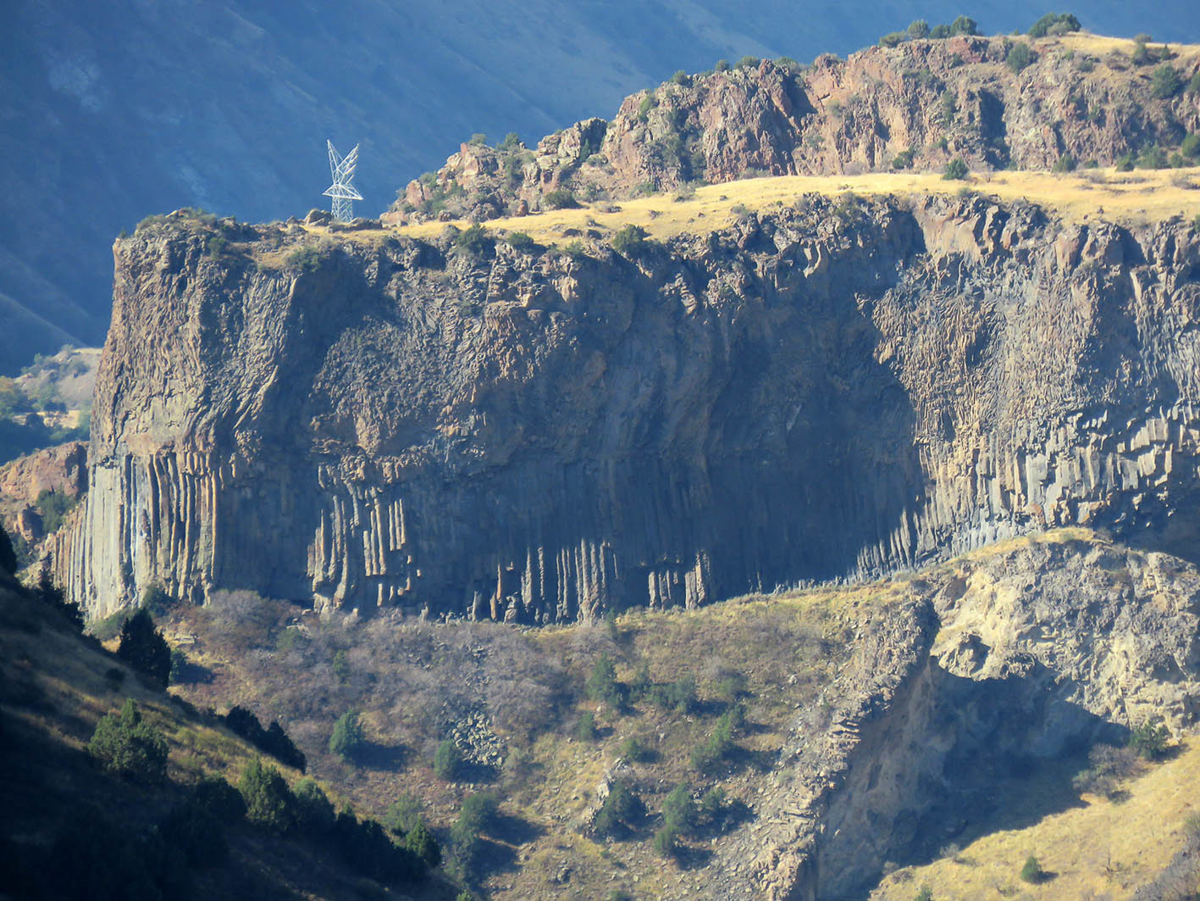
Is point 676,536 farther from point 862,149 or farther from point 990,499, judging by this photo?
point 862,149

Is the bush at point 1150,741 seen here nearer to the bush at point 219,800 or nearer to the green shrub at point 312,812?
the green shrub at point 312,812

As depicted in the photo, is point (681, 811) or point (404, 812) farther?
point (681, 811)

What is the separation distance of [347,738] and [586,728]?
8886mm

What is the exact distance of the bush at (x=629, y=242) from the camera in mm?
68312

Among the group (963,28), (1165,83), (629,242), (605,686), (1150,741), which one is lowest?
(1150,741)

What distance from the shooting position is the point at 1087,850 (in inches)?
2104

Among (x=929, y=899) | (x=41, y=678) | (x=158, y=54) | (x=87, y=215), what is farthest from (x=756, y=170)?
(x=158, y=54)

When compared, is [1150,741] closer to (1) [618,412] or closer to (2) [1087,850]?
(2) [1087,850]

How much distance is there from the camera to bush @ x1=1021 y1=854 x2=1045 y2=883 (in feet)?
173

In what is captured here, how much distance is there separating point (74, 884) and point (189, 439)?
38.0m

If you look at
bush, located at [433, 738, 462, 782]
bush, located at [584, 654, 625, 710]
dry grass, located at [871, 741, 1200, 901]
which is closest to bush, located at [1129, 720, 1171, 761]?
dry grass, located at [871, 741, 1200, 901]

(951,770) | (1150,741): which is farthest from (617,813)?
(1150,741)

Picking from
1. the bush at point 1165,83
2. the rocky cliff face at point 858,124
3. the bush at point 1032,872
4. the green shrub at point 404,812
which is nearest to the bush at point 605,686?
the green shrub at point 404,812

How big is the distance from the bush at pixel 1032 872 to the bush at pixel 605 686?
15937 millimetres
